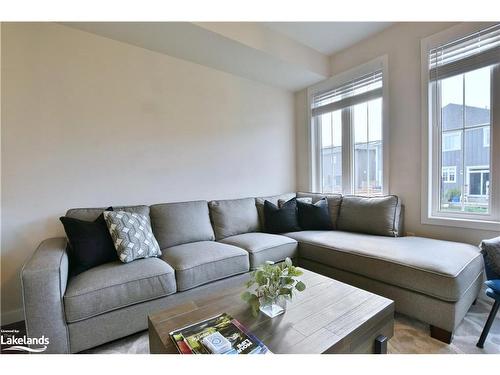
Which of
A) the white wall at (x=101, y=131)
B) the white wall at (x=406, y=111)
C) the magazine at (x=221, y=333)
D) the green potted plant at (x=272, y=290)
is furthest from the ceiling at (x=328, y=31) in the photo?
the magazine at (x=221, y=333)

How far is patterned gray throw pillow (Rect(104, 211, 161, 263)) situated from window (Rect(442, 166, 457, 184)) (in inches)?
108

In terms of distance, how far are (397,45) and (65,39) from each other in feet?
10.5

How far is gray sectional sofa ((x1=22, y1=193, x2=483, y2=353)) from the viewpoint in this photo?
1.40 meters

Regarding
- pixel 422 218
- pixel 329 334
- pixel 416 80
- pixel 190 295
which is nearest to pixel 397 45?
pixel 416 80

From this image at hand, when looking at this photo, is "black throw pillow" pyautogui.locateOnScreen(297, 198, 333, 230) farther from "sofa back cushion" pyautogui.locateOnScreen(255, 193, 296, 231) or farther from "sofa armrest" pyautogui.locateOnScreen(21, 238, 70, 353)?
"sofa armrest" pyautogui.locateOnScreen(21, 238, 70, 353)

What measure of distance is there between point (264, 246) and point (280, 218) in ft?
2.00

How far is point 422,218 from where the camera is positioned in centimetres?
244

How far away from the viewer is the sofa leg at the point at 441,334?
1535mm

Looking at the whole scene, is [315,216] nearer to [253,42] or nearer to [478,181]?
[478,181]

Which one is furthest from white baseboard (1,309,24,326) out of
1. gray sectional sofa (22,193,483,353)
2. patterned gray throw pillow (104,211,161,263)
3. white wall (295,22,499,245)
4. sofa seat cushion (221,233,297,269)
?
white wall (295,22,499,245)

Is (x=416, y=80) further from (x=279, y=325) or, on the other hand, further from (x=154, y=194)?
(x=154, y=194)

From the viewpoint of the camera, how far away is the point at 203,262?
1877mm

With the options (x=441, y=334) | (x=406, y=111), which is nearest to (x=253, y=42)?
(x=406, y=111)

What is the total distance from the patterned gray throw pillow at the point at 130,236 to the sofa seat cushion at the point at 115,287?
0.07 meters
